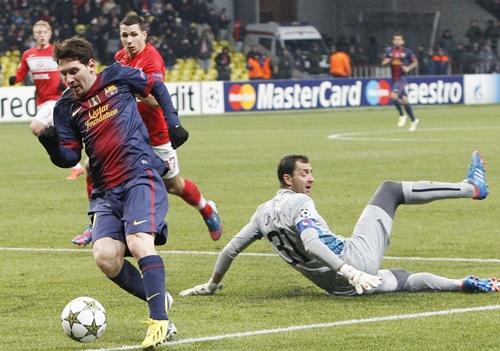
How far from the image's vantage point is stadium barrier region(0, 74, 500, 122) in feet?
129

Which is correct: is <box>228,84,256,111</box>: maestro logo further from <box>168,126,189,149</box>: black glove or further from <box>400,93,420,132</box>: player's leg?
<box>168,126,189,149</box>: black glove

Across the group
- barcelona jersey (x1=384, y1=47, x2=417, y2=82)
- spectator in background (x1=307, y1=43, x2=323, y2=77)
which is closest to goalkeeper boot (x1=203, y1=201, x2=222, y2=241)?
barcelona jersey (x1=384, y1=47, x2=417, y2=82)

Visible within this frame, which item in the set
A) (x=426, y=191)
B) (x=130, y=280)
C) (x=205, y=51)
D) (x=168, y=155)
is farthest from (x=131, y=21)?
(x=205, y=51)

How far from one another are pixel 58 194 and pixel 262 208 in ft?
31.2

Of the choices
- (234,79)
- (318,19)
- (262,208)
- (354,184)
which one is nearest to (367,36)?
(318,19)

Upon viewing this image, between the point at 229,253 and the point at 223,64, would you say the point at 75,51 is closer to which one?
the point at 229,253

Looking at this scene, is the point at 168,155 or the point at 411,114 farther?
the point at 411,114

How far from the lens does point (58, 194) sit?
18.9 metres

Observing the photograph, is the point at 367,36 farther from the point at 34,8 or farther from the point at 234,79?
the point at 34,8

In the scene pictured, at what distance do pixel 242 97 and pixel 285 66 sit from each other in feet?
16.0

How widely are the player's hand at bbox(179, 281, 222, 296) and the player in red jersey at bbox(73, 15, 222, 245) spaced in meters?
2.15

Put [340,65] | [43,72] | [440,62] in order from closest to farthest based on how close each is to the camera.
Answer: [43,72] → [340,65] → [440,62]

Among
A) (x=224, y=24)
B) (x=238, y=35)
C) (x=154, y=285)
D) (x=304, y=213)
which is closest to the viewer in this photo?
(x=154, y=285)

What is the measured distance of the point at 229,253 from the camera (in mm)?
9773
